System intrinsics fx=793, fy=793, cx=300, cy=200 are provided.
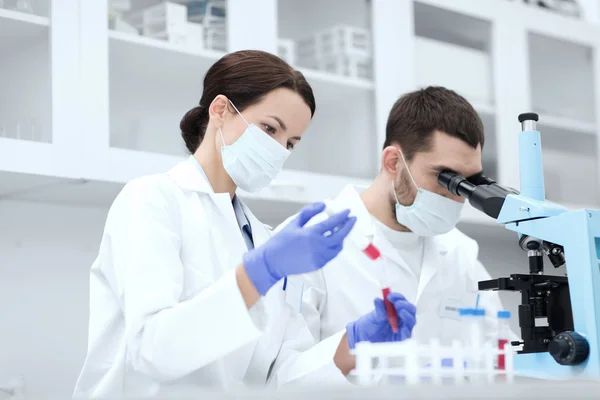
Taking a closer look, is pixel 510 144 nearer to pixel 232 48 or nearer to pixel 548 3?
pixel 548 3

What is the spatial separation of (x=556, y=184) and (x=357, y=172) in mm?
899

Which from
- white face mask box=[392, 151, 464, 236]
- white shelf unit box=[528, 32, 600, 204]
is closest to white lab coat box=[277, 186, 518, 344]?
white face mask box=[392, 151, 464, 236]

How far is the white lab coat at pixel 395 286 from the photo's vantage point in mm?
2045

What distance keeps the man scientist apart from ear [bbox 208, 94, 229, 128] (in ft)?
1.78

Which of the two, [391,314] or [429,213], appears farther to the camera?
[429,213]

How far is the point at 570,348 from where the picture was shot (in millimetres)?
1307

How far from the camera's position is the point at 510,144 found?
290 centimetres

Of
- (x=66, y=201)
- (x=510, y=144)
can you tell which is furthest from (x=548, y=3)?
(x=66, y=201)

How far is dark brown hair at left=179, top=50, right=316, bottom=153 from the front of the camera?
5.50 ft

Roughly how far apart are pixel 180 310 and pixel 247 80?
582 mm

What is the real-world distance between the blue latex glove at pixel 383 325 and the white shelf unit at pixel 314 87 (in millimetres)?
918

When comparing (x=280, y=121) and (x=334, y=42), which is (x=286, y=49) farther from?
(x=280, y=121)

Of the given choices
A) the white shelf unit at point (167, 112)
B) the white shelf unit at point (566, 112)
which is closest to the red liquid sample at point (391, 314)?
the white shelf unit at point (167, 112)

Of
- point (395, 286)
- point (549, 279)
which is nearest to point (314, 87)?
point (395, 286)
